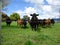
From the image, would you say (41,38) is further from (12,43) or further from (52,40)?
(12,43)

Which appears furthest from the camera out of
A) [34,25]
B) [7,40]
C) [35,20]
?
[34,25]

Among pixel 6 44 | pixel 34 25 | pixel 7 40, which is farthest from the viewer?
pixel 34 25

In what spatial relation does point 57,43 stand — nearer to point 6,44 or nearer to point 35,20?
point 6,44

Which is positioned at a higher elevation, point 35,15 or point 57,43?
point 35,15

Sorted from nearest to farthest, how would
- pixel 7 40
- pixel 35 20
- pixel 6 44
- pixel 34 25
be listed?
pixel 6 44 < pixel 7 40 < pixel 35 20 < pixel 34 25

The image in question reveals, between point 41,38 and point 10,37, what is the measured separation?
1.21m

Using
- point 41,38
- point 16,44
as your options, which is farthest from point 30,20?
point 16,44

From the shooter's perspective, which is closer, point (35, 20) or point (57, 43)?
point (57, 43)

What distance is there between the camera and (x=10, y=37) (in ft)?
29.6

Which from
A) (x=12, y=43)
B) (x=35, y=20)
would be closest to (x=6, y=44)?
(x=12, y=43)

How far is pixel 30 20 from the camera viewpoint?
1208 centimetres

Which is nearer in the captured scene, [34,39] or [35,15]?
[34,39]

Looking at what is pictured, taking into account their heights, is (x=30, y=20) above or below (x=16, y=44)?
above

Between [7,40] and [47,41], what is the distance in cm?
151
